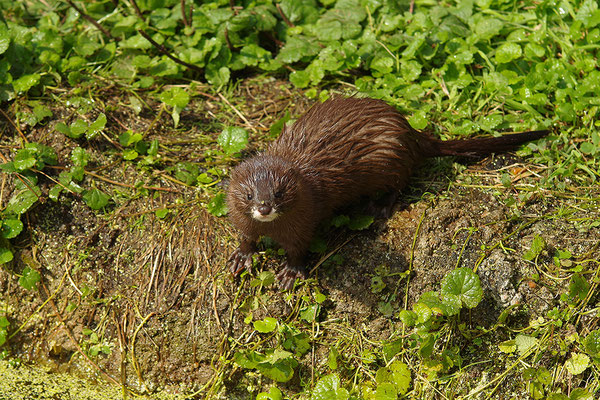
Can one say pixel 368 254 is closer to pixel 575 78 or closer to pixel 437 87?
pixel 437 87

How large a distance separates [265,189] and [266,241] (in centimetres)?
76

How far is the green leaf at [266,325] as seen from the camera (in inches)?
148

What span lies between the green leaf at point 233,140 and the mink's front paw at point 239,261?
0.77 m

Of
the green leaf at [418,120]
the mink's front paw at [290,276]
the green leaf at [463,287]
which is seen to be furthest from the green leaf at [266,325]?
the green leaf at [418,120]

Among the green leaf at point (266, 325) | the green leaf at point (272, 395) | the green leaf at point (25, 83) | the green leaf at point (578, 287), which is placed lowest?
the green leaf at point (272, 395)

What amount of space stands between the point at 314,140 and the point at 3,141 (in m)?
2.46

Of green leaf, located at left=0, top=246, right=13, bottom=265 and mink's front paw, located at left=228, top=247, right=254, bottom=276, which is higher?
mink's front paw, located at left=228, top=247, right=254, bottom=276

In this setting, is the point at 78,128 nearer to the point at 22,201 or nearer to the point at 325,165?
the point at 22,201

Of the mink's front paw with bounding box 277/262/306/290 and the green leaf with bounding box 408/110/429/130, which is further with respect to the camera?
the green leaf with bounding box 408/110/429/130

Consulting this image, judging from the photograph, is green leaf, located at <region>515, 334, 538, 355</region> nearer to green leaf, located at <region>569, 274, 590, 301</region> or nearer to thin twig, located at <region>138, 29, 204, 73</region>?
green leaf, located at <region>569, 274, 590, 301</region>

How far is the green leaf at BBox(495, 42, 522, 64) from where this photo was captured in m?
4.63

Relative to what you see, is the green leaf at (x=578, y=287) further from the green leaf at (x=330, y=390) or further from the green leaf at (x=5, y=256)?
the green leaf at (x=5, y=256)

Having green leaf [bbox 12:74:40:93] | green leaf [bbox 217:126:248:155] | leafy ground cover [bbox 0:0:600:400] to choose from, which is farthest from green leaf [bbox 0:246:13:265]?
green leaf [bbox 217:126:248:155]

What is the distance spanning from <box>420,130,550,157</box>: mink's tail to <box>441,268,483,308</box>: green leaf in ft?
3.15
